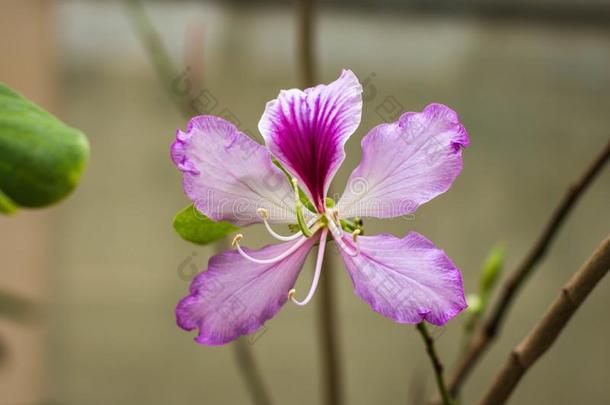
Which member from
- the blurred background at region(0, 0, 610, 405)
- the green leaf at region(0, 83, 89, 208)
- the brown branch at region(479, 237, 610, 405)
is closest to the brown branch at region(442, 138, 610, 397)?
the brown branch at region(479, 237, 610, 405)

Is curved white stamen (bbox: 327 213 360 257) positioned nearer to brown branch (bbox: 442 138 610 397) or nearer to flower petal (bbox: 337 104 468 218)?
flower petal (bbox: 337 104 468 218)

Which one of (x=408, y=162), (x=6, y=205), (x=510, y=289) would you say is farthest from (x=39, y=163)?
(x=510, y=289)

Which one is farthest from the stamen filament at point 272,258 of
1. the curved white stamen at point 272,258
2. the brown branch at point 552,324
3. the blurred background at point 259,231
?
the blurred background at point 259,231

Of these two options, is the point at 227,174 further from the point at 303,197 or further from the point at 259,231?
the point at 259,231

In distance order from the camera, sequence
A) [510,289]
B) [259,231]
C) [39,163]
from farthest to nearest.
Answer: [259,231] → [510,289] → [39,163]

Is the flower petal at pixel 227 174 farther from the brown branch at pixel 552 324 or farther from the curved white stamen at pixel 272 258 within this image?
the brown branch at pixel 552 324

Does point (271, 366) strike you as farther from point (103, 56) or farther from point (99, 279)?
point (103, 56)

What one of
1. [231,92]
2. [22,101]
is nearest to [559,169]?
[231,92]
